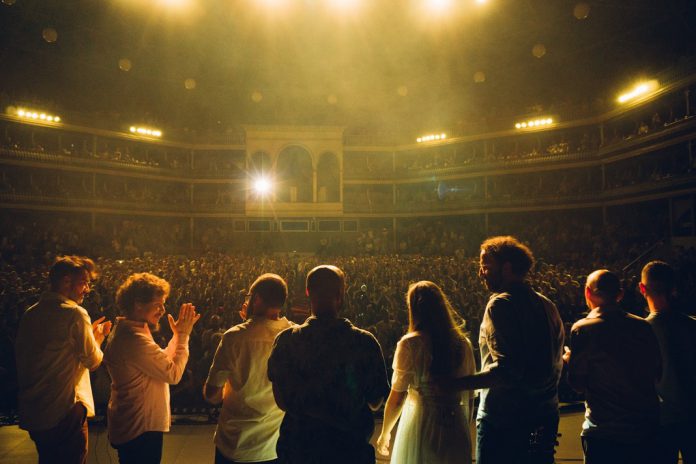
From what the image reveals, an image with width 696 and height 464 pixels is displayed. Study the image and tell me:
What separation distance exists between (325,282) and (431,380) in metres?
1.03

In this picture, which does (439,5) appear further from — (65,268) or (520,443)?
(520,443)

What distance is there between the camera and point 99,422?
5875 mm

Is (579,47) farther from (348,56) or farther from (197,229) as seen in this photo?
(197,229)

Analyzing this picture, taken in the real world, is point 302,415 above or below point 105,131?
below

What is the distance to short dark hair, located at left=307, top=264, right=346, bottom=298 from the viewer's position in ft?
7.92

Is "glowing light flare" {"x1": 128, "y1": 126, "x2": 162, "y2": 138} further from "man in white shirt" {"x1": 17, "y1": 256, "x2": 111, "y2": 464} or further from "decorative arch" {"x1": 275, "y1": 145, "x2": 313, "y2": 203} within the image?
"man in white shirt" {"x1": 17, "y1": 256, "x2": 111, "y2": 464}

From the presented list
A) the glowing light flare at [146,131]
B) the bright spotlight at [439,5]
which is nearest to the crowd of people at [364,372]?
the bright spotlight at [439,5]

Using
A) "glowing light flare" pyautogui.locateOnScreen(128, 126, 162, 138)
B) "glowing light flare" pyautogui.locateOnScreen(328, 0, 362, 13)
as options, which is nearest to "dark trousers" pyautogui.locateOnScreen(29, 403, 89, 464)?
"glowing light flare" pyautogui.locateOnScreen(328, 0, 362, 13)

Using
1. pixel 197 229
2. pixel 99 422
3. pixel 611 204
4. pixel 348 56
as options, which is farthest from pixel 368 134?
pixel 99 422

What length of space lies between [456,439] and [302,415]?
44.5 inches

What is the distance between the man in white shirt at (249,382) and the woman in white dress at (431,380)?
77 centimetres

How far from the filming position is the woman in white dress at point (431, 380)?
9.27 ft

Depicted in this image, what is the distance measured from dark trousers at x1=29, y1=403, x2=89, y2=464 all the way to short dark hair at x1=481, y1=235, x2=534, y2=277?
3139mm

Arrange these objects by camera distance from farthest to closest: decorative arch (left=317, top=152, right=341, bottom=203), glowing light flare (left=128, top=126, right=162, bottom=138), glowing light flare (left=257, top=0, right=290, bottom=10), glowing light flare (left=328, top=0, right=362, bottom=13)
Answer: decorative arch (left=317, top=152, right=341, bottom=203) → glowing light flare (left=128, top=126, right=162, bottom=138) → glowing light flare (left=257, top=0, right=290, bottom=10) → glowing light flare (left=328, top=0, right=362, bottom=13)
